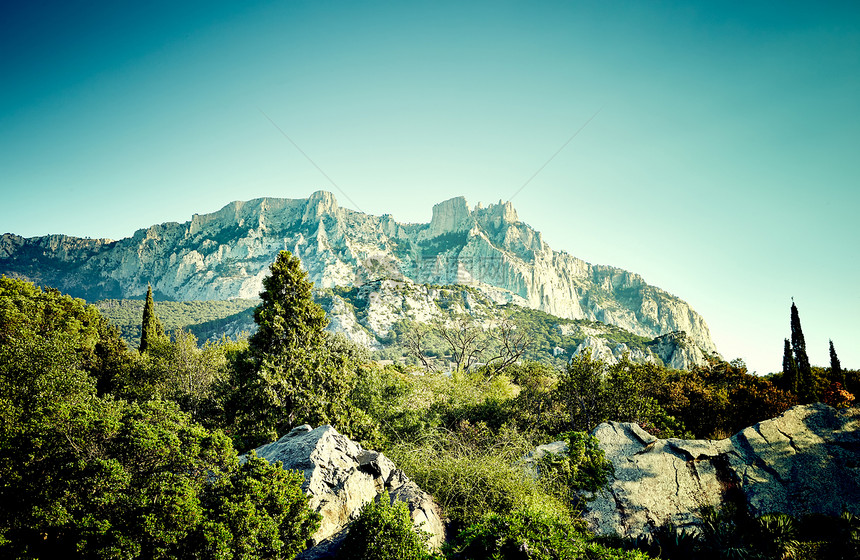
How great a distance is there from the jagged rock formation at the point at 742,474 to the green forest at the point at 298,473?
0.74 metres

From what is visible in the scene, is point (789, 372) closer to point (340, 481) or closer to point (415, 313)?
point (340, 481)

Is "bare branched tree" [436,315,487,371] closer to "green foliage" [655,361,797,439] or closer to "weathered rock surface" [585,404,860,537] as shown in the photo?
"green foliage" [655,361,797,439]

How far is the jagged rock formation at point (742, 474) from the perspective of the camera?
1166 centimetres

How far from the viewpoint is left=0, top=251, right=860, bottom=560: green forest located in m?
6.80

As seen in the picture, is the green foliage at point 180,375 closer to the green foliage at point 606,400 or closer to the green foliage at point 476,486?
the green foliage at point 476,486

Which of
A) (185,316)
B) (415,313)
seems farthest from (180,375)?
(185,316)

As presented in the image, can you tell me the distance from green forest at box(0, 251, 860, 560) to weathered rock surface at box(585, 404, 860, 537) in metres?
0.73

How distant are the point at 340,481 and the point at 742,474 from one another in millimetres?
13233

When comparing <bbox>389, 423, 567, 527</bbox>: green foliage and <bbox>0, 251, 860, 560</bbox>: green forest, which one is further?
<bbox>389, 423, 567, 527</bbox>: green foliage

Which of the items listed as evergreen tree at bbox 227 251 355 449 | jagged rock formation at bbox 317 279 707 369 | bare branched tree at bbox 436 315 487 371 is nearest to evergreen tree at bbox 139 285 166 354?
bare branched tree at bbox 436 315 487 371

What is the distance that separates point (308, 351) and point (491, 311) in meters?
144

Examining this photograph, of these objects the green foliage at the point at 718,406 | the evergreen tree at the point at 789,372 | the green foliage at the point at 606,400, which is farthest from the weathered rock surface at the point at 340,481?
the evergreen tree at the point at 789,372

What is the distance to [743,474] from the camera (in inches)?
495

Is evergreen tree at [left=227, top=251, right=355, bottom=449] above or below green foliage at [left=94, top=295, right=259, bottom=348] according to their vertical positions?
below
